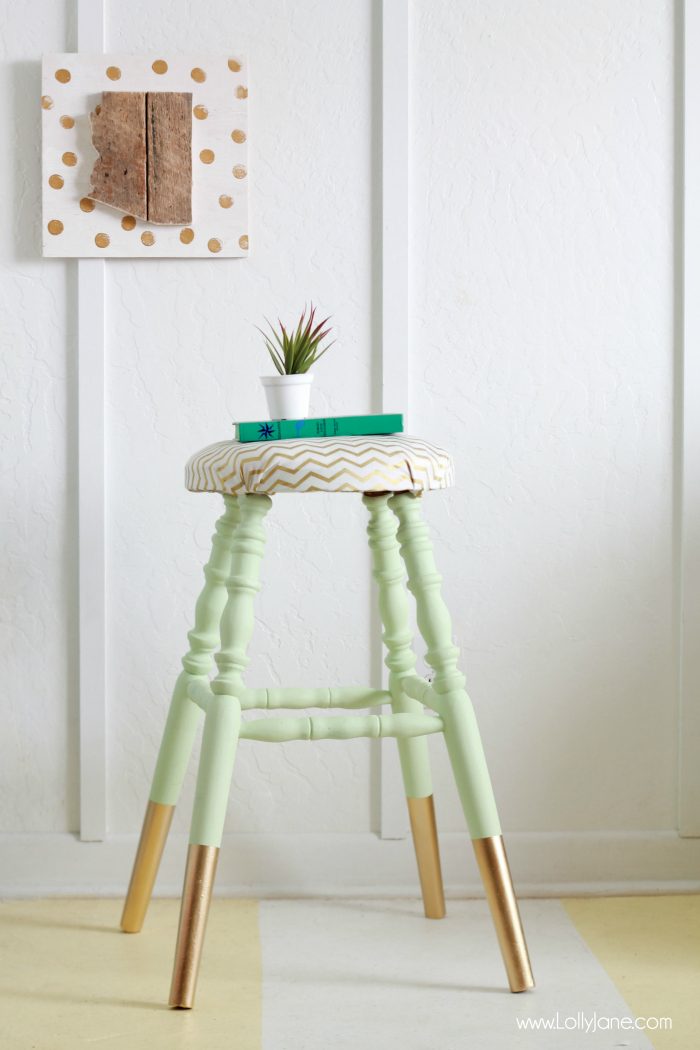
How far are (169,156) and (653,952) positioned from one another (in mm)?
1244

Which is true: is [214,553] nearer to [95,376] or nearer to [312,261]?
[95,376]

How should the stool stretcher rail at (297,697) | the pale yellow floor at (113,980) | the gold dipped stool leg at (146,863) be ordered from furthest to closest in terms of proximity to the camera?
the gold dipped stool leg at (146,863) < the stool stretcher rail at (297,697) < the pale yellow floor at (113,980)

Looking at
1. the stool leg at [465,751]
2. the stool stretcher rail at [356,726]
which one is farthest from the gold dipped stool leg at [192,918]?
the stool leg at [465,751]

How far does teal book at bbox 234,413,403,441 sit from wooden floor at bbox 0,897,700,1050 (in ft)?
2.11

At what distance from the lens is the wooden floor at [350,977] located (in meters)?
1.23

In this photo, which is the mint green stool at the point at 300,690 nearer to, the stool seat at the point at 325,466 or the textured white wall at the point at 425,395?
the stool seat at the point at 325,466

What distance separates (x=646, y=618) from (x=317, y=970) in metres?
0.70

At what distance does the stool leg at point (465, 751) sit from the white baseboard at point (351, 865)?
0.37m

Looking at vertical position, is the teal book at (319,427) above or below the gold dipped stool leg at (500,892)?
above

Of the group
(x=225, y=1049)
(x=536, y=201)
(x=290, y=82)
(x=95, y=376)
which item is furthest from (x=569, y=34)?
(x=225, y=1049)

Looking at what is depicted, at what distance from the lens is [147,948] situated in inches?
57.7

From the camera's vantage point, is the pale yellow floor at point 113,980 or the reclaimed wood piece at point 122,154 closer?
the pale yellow floor at point 113,980

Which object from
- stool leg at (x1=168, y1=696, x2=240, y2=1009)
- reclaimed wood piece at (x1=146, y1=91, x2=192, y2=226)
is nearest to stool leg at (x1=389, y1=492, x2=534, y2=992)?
stool leg at (x1=168, y1=696, x2=240, y2=1009)

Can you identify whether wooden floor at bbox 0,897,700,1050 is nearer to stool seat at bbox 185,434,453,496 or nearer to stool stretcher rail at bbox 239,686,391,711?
stool stretcher rail at bbox 239,686,391,711
